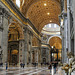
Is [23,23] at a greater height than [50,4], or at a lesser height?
lesser

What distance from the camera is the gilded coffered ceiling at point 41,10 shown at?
31044mm

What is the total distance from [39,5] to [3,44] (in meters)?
19.2

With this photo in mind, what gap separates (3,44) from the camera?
18.6 meters

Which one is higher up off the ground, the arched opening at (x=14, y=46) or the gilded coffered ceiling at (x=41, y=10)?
the gilded coffered ceiling at (x=41, y=10)

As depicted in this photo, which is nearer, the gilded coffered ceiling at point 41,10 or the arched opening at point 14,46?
the arched opening at point 14,46

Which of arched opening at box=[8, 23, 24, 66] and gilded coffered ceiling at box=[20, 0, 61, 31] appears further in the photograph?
gilded coffered ceiling at box=[20, 0, 61, 31]

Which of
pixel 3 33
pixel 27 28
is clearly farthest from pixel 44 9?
pixel 3 33

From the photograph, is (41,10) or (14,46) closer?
(14,46)

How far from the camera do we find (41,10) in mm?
38062

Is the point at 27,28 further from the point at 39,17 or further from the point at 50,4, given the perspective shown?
the point at 39,17

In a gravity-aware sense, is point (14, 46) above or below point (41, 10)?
below

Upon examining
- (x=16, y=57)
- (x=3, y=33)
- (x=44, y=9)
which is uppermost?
(x=44, y=9)

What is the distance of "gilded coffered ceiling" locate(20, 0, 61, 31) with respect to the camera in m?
31.0

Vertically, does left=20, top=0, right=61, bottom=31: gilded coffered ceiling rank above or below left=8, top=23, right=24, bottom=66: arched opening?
→ above
